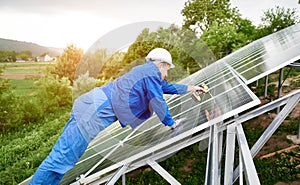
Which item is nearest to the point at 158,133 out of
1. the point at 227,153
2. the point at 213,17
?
the point at 227,153

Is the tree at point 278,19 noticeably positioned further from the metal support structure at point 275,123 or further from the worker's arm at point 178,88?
the worker's arm at point 178,88

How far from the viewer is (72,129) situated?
2.45m

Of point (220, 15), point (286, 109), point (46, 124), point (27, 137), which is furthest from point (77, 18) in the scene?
point (220, 15)

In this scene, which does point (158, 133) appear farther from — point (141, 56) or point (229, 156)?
point (141, 56)

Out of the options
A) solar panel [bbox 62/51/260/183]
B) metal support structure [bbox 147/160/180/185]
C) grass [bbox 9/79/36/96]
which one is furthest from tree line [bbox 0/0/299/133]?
metal support structure [bbox 147/160/180/185]

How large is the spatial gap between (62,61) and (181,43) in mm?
8700

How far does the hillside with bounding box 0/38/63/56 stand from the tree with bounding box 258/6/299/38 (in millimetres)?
10410

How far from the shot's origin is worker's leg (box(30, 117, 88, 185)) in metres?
2.42

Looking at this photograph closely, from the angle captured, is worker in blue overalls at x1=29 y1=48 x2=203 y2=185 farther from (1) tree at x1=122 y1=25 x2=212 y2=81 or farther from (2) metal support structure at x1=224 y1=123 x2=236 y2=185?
(2) metal support structure at x1=224 y1=123 x2=236 y2=185

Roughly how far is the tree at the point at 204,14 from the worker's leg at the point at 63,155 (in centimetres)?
1848

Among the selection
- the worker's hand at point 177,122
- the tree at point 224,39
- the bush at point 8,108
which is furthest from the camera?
the tree at point 224,39

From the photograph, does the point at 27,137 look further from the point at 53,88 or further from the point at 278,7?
the point at 278,7

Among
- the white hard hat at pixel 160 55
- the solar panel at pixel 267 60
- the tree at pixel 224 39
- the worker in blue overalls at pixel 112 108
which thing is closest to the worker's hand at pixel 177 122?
the worker in blue overalls at pixel 112 108

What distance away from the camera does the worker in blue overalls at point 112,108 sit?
224cm
